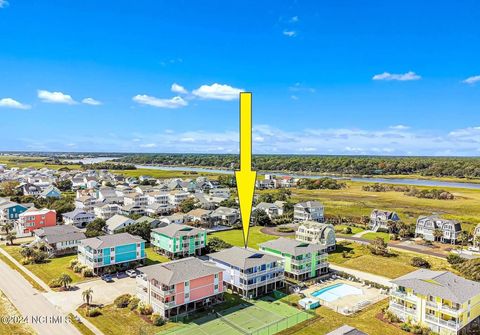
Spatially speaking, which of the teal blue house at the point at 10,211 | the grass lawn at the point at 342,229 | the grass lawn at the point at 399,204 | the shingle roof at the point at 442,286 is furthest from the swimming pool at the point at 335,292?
the teal blue house at the point at 10,211

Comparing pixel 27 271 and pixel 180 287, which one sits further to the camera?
pixel 27 271

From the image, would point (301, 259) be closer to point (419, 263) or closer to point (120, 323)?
point (419, 263)

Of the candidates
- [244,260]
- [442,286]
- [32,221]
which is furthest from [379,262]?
[32,221]

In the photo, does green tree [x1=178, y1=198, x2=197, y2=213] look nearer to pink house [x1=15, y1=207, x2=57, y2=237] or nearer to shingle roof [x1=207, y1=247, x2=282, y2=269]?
pink house [x1=15, y1=207, x2=57, y2=237]

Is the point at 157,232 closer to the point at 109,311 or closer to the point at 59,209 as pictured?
the point at 109,311

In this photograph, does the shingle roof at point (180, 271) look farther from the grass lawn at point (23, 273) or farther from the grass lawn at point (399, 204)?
the grass lawn at point (399, 204)

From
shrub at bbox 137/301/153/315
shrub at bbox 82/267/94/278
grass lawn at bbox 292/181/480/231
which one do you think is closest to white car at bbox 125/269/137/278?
shrub at bbox 82/267/94/278
